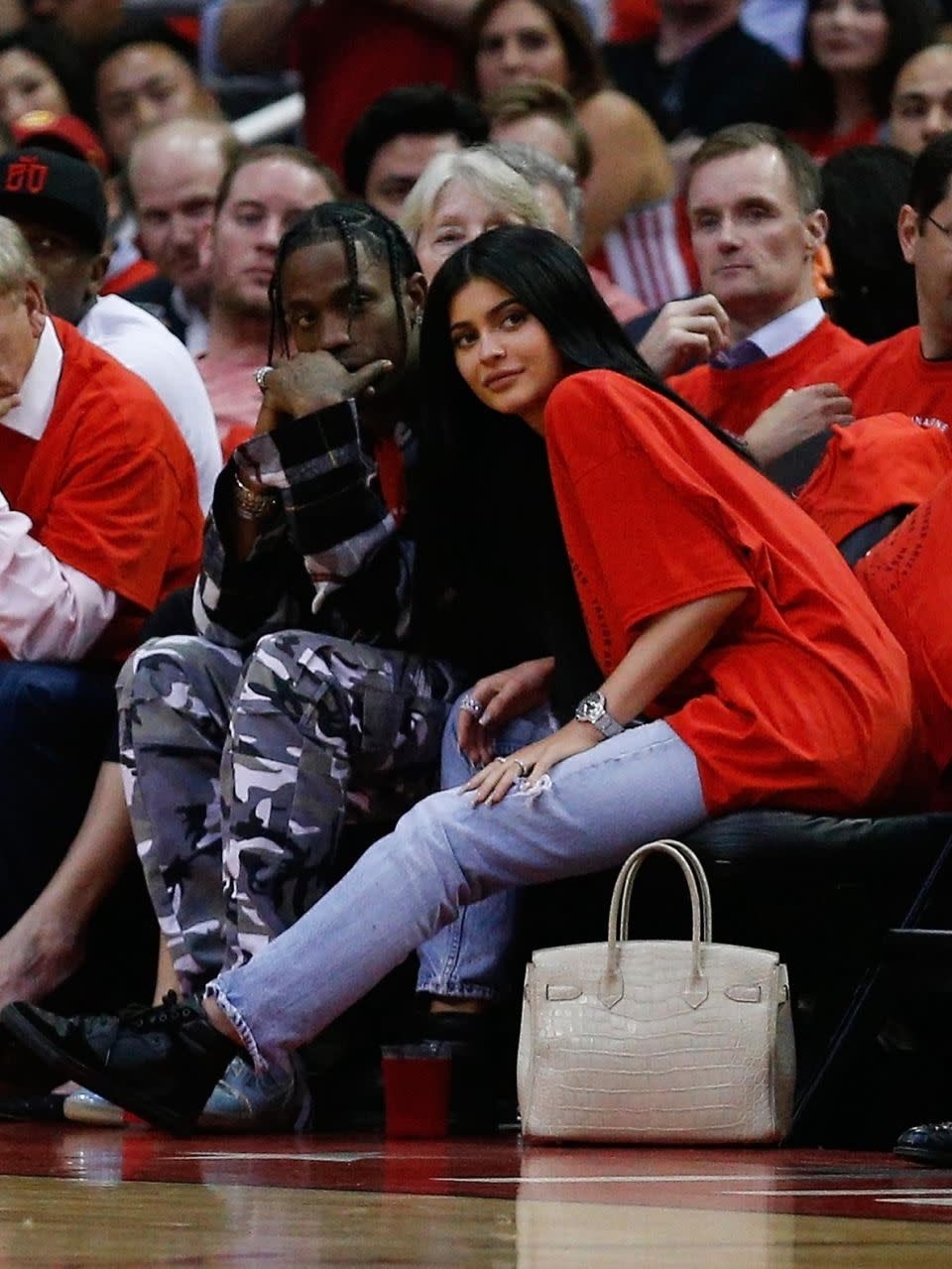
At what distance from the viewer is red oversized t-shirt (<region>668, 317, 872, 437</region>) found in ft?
15.8

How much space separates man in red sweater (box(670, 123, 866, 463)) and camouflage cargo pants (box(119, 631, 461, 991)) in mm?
991

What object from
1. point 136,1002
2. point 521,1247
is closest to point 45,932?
point 136,1002

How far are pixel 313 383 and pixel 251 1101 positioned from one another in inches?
44.0

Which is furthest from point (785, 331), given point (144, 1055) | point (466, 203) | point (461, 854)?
point (144, 1055)

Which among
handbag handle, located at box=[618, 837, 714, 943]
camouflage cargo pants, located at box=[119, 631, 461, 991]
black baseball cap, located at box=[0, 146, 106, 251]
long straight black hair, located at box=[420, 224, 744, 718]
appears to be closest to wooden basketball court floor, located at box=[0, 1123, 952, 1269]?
handbag handle, located at box=[618, 837, 714, 943]

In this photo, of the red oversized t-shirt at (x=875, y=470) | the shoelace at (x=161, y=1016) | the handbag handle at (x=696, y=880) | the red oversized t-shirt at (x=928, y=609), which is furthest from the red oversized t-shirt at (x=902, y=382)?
the shoelace at (x=161, y=1016)

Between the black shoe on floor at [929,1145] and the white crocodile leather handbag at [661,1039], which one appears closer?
the black shoe on floor at [929,1145]

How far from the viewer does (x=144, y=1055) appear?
12.4ft

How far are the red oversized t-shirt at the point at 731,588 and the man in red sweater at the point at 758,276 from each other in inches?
36.9

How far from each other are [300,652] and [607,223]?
114 inches

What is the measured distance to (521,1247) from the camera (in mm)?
2383

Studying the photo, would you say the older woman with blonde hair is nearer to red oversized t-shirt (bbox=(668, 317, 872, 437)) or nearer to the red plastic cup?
red oversized t-shirt (bbox=(668, 317, 872, 437))

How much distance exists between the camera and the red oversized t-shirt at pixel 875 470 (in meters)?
4.11

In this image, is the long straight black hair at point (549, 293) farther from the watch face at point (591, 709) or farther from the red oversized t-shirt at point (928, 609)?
the watch face at point (591, 709)
